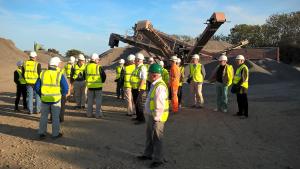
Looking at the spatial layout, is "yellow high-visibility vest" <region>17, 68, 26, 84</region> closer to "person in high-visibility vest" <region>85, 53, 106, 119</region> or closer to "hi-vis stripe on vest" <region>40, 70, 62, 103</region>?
"person in high-visibility vest" <region>85, 53, 106, 119</region>

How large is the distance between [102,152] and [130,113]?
3758 mm

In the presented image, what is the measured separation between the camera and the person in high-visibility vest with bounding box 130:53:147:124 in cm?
888

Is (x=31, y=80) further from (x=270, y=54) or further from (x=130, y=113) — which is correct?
(x=270, y=54)

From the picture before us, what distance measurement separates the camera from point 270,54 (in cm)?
3116

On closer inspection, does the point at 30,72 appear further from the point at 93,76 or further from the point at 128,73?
the point at 128,73

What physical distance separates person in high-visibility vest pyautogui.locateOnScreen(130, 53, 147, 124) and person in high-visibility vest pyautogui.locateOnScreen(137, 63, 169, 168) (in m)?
3.17

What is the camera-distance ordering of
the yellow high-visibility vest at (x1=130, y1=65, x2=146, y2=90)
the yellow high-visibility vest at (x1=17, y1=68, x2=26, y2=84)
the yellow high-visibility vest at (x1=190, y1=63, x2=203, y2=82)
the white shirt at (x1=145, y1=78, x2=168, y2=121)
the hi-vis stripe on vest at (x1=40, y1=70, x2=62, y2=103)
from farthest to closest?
the yellow high-visibility vest at (x1=190, y1=63, x2=203, y2=82) → the yellow high-visibility vest at (x1=17, y1=68, x2=26, y2=84) → the yellow high-visibility vest at (x1=130, y1=65, x2=146, y2=90) → the hi-vis stripe on vest at (x1=40, y1=70, x2=62, y2=103) → the white shirt at (x1=145, y1=78, x2=168, y2=121)

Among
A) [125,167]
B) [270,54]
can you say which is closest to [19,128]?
[125,167]

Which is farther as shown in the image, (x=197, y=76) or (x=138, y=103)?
(x=197, y=76)

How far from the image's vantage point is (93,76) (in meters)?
9.39

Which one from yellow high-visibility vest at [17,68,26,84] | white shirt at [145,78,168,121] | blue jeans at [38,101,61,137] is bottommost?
blue jeans at [38,101,61,137]

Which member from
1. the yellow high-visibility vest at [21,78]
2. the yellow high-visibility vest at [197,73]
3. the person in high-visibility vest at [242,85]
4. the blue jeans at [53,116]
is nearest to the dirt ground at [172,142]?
the blue jeans at [53,116]

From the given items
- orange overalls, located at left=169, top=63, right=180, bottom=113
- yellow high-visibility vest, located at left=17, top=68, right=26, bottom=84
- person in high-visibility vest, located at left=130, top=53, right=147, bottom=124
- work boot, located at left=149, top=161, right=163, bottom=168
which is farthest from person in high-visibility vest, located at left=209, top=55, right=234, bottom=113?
yellow high-visibility vest, located at left=17, top=68, right=26, bottom=84

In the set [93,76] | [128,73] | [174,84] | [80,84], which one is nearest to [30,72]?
[93,76]
